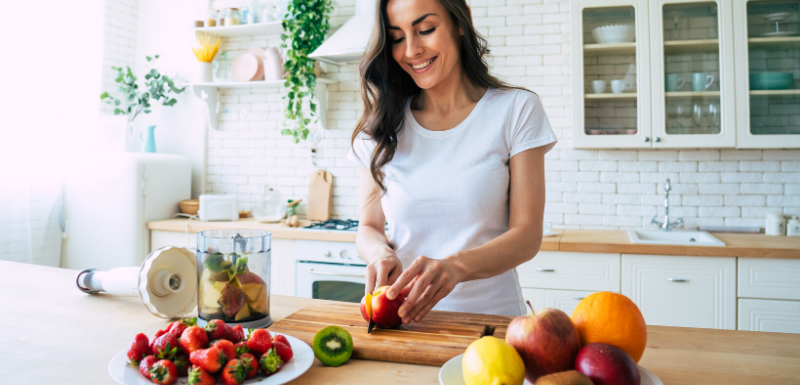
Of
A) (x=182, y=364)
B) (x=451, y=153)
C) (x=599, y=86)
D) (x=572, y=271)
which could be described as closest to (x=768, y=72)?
(x=599, y=86)

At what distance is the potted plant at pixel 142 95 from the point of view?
381 centimetres

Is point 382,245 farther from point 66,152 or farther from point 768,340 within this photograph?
point 66,152

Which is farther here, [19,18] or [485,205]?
[19,18]

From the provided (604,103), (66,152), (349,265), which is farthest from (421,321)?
(66,152)

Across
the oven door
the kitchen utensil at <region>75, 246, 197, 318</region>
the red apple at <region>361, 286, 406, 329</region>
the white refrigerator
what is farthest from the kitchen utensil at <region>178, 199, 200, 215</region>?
the red apple at <region>361, 286, 406, 329</region>

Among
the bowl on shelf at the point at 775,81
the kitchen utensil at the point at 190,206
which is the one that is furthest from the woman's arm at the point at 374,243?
the kitchen utensil at the point at 190,206

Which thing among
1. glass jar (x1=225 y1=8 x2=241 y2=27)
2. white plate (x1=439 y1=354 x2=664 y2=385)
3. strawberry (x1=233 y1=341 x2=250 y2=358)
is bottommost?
white plate (x1=439 y1=354 x2=664 y2=385)

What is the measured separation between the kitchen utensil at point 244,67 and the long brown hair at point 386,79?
2.38 metres

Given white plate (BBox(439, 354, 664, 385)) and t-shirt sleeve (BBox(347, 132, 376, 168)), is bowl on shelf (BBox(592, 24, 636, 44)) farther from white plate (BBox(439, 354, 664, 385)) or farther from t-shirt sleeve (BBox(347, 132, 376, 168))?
white plate (BBox(439, 354, 664, 385))

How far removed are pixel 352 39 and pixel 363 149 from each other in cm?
181

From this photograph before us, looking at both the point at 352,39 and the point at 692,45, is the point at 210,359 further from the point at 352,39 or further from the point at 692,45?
the point at 692,45

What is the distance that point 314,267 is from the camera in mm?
3141

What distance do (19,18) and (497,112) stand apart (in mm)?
3201

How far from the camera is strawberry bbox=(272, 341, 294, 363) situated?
91 centimetres
